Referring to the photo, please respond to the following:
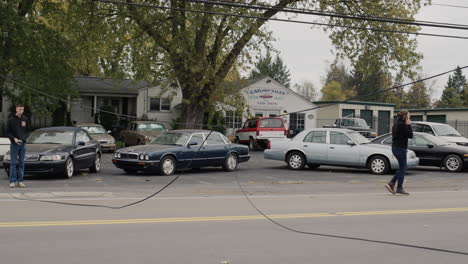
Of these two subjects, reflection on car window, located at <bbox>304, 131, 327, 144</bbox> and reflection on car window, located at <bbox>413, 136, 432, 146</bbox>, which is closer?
reflection on car window, located at <bbox>304, 131, 327, 144</bbox>

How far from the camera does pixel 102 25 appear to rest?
26.4 m

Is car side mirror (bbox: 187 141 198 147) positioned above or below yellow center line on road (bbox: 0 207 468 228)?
above

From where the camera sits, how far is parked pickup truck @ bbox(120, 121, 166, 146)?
25.2 metres

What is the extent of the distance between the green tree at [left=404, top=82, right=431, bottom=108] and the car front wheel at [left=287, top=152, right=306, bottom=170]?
214 feet

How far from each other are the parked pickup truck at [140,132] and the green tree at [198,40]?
5.46 feet

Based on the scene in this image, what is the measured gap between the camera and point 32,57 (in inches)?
1041

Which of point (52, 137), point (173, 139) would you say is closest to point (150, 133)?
point (173, 139)

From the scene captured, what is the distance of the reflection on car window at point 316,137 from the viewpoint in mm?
17922

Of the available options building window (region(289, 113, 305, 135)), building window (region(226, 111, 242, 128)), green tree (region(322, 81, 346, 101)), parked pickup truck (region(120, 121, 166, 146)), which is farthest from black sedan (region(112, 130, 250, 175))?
green tree (region(322, 81, 346, 101))

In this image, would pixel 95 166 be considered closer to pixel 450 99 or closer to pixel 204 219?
pixel 204 219

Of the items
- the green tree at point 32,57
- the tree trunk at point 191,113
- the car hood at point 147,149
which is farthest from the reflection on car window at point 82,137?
the tree trunk at point 191,113

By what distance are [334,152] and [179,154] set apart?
5277 millimetres

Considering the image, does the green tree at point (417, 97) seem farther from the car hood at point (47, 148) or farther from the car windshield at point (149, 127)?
the car hood at point (47, 148)

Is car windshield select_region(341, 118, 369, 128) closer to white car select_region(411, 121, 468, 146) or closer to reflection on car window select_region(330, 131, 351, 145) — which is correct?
white car select_region(411, 121, 468, 146)
